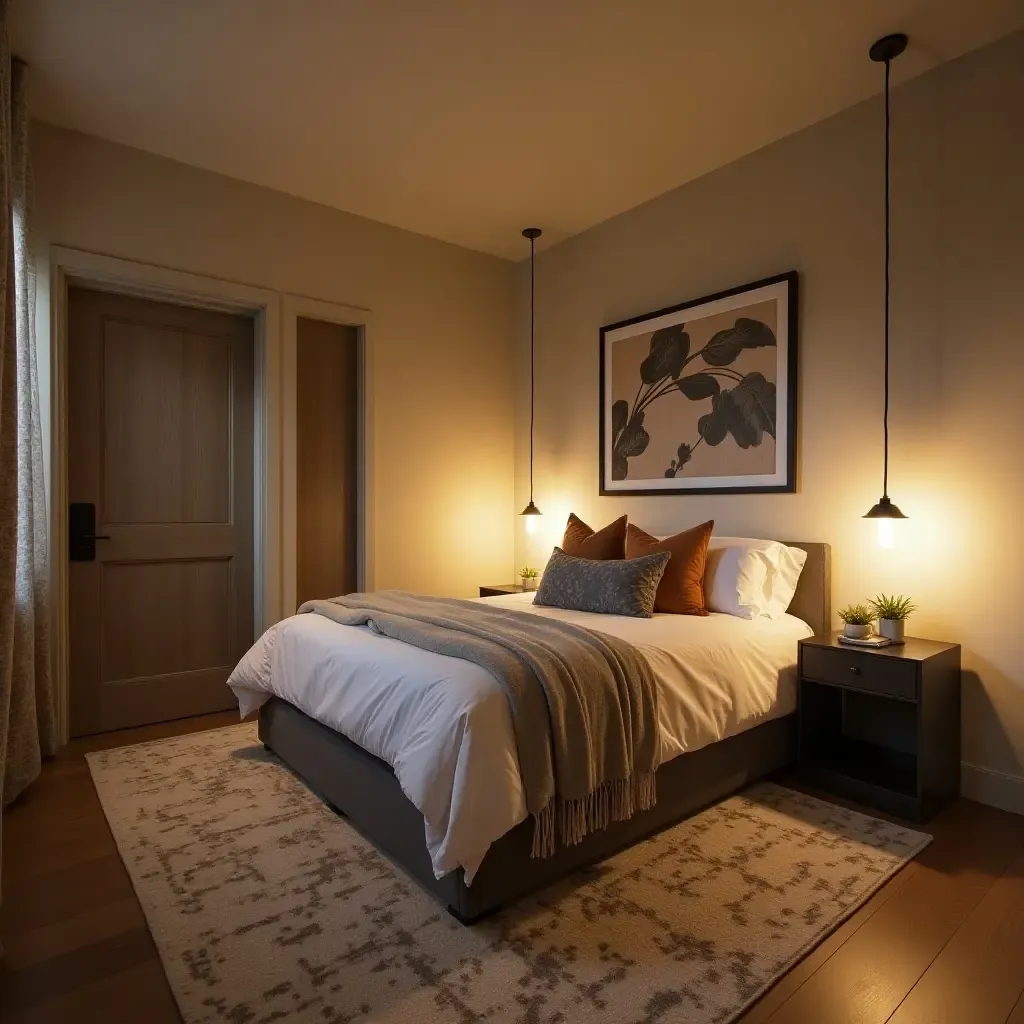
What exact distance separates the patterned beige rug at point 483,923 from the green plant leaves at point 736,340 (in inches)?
84.4

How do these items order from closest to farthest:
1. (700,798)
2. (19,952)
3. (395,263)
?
(19,952), (700,798), (395,263)

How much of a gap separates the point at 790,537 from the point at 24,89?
3.92m

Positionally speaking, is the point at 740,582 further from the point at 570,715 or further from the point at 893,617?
the point at 570,715

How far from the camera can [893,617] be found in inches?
105

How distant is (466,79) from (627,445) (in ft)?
6.91

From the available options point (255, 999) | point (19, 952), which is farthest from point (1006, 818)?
point (19, 952)

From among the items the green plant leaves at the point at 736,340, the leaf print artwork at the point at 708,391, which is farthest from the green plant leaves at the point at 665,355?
the green plant leaves at the point at 736,340

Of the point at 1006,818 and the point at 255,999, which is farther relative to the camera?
the point at 1006,818

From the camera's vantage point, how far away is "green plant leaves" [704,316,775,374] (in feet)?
11.2

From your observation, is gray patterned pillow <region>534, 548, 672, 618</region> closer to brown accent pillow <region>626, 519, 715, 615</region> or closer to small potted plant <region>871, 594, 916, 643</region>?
brown accent pillow <region>626, 519, 715, 615</region>

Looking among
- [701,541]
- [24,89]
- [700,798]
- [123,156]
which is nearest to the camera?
[700,798]

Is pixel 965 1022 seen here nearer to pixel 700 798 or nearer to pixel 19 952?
pixel 700 798

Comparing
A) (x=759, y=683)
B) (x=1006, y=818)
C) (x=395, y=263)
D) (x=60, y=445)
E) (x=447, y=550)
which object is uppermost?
(x=395, y=263)

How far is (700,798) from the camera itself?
8.11ft
